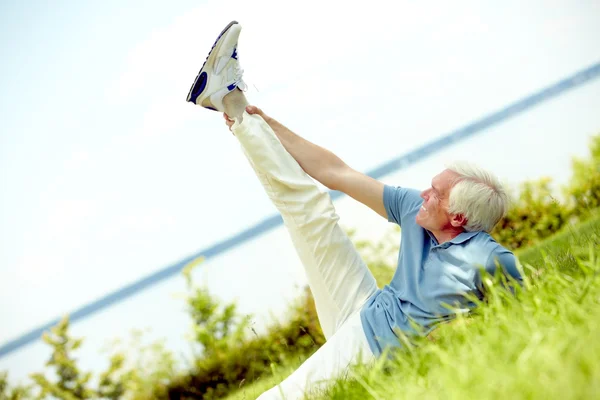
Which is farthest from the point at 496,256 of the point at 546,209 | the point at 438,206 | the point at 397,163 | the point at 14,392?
the point at 397,163

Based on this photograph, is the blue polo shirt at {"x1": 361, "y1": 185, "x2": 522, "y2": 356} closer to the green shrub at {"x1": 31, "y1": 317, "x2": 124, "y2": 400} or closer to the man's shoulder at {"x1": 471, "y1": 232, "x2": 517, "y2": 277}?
the man's shoulder at {"x1": 471, "y1": 232, "x2": 517, "y2": 277}

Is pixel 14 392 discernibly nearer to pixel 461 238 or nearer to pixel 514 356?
pixel 461 238

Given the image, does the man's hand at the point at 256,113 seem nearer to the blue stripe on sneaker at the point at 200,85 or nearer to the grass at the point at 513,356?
the blue stripe on sneaker at the point at 200,85

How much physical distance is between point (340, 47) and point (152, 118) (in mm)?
7665

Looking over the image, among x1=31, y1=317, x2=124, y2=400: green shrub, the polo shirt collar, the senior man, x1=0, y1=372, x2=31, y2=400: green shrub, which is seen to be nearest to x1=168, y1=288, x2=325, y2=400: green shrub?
x1=31, y1=317, x2=124, y2=400: green shrub

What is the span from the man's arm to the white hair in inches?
15.9

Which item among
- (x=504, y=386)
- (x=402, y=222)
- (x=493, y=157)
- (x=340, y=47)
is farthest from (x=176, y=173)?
(x=504, y=386)

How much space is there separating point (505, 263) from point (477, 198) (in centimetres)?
30

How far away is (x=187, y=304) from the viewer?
504cm

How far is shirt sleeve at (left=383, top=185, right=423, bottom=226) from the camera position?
8.20 ft

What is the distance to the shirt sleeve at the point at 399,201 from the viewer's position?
250 cm

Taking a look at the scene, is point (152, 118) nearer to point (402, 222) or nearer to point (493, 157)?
point (493, 157)

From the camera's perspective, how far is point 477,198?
7.29ft

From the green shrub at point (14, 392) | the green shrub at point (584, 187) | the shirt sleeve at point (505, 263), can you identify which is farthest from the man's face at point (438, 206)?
the green shrub at point (14, 392)
